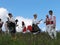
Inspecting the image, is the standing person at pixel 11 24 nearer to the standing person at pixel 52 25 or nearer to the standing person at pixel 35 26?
the standing person at pixel 35 26

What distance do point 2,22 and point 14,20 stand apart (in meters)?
1.77


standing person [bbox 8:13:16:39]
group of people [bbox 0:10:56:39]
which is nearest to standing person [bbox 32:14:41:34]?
group of people [bbox 0:10:56:39]

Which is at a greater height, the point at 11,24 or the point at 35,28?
the point at 11,24

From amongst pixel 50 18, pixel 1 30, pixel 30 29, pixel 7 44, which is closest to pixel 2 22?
pixel 1 30

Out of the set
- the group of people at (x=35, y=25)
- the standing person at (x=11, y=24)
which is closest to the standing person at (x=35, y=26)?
the group of people at (x=35, y=25)

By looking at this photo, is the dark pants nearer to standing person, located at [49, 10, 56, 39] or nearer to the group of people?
the group of people

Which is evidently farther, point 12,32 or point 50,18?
point 12,32

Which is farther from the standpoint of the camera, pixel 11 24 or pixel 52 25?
pixel 11 24

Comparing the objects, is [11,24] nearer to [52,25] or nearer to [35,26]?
[35,26]

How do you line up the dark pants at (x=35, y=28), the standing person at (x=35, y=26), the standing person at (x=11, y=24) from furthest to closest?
1. the dark pants at (x=35, y=28)
2. the standing person at (x=11, y=24)
3. the standing person at (x=35, y=26)

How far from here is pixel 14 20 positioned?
724 inches

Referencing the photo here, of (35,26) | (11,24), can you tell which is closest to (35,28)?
(35,26)

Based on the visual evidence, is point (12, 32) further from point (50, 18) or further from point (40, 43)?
point (40, 43)

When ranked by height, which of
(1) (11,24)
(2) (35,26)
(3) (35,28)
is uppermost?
(1) (11,24)
